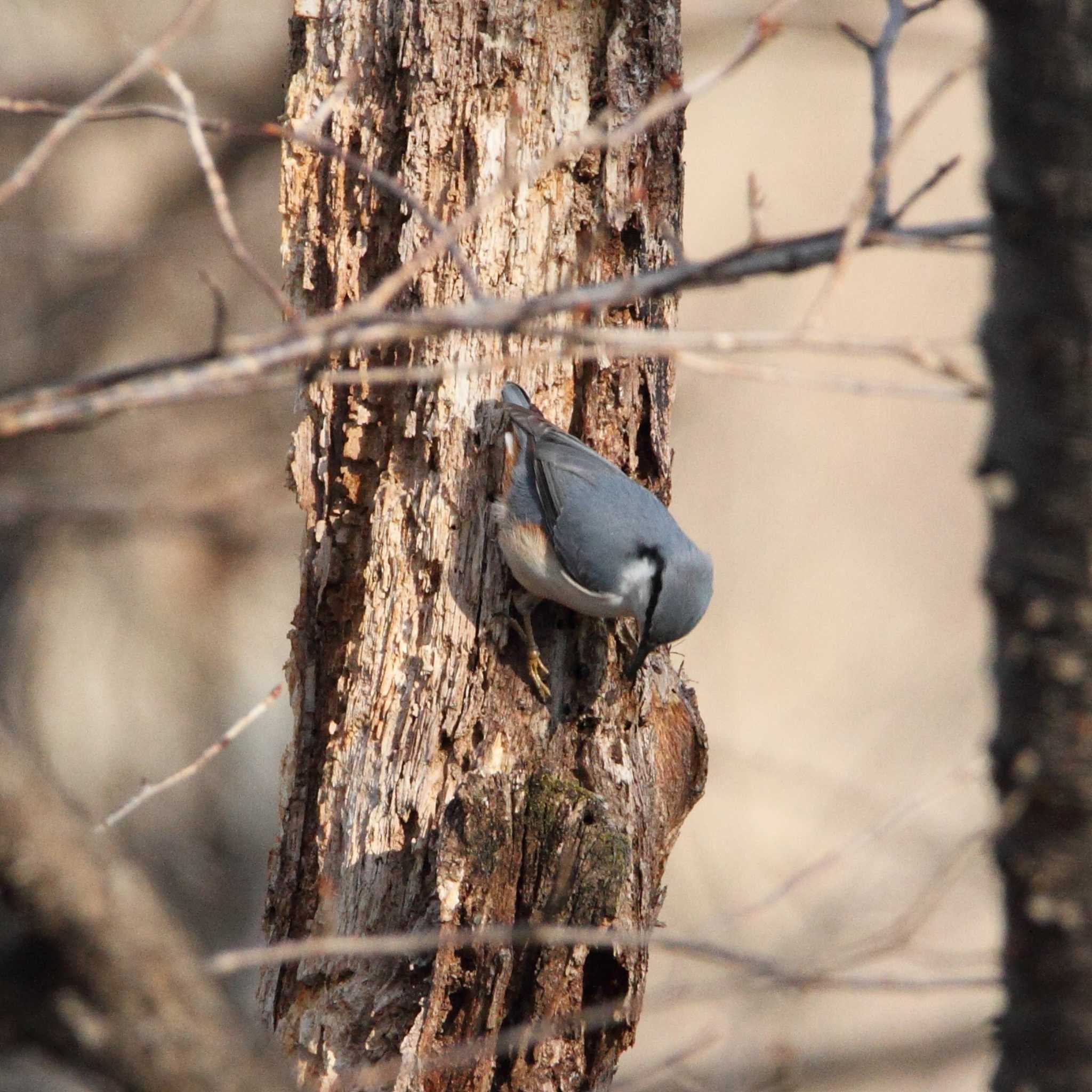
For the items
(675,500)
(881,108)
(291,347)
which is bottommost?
(675,500)

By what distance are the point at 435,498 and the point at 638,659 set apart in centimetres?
56

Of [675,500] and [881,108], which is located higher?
[881,108]

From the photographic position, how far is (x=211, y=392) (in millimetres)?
1283

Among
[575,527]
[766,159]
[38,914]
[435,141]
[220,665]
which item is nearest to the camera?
[38,914]

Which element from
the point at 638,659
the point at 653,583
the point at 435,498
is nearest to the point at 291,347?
the point at 435,498

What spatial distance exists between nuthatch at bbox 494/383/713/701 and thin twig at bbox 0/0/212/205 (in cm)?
124

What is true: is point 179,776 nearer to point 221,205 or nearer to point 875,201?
point 221,205

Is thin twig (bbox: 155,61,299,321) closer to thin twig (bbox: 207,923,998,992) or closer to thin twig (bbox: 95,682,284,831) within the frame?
thin twig (bbox: 207,923,998,992)

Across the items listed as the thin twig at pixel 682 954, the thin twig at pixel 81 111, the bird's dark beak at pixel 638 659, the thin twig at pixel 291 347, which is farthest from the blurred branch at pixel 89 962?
the bird's dark beak at pixel 638 659

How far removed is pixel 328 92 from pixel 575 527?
1.11 meters

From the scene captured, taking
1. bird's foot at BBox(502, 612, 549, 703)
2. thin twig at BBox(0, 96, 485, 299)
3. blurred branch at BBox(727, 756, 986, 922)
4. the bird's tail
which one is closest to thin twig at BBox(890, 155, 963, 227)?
thin twig at BBox(0, 96, 485, 299)

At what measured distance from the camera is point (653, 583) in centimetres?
298

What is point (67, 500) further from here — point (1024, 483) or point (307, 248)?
point (1024, 483)


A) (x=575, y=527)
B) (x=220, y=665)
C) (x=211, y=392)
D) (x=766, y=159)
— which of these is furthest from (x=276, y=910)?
(x=766, y=159)
